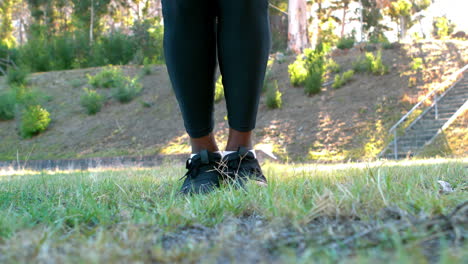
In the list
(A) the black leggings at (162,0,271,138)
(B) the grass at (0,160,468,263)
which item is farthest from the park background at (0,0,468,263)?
(A) the black leggings at (162,0,271,138)

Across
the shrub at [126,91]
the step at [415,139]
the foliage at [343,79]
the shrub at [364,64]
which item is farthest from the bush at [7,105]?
the step at [415,139]

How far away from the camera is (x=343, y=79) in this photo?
473 inches

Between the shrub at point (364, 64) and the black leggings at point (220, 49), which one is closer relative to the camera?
the black leggings at point (220, 49)

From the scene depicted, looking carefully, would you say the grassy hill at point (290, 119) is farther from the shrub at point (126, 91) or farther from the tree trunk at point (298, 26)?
the tree trunk at point (298, 26)

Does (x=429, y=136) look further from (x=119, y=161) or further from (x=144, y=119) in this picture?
(x=144, y=119)

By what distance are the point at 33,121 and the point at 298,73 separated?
25.2ft

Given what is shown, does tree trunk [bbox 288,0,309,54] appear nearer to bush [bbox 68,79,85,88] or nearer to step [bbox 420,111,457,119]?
step [bbox 420,111,457,119]

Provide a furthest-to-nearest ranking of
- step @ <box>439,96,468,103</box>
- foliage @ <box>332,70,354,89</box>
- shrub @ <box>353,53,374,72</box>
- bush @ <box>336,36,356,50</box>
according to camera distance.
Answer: bush @ <box>336,36,356,50</box> < shrub @ <box>353,53,374,72</box> < foliage @ <box>332,70,354,89</box> < step @ <box>439,96,468,103</box>

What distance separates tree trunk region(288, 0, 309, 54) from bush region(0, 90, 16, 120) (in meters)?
9.32

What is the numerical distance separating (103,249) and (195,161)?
3.90ft

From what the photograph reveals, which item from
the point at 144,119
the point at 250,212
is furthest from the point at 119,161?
the point at 250,212

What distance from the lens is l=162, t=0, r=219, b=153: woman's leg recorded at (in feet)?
5.79

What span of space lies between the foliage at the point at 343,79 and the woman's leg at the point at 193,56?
1047 centimetres

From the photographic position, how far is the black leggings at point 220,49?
5.75 ft
